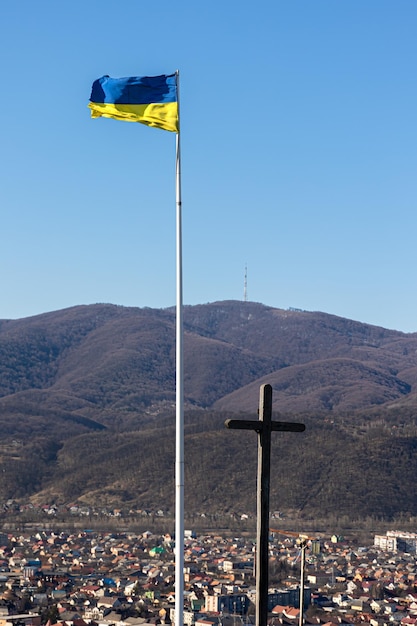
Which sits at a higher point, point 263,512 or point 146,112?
point 146,112

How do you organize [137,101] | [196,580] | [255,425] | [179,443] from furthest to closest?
[196,580] < [137,101] < [179,443] < [255,425]

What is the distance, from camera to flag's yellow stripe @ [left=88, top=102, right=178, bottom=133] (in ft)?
66.7

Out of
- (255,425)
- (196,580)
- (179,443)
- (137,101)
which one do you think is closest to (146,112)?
(137,101)

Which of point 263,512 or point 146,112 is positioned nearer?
point 263,512

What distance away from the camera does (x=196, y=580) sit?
11181 cm

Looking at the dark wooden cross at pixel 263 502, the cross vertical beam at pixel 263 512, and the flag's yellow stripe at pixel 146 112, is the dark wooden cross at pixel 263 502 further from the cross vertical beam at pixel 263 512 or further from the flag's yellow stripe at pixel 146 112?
the flag's yellow stripe at pixel 146 112

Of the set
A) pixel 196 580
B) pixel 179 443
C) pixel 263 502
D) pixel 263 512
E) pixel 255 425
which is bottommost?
pixel 196 580

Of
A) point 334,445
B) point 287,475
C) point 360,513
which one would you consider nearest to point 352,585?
point 360,513

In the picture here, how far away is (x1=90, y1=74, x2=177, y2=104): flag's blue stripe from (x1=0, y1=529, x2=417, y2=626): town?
41.2 metres

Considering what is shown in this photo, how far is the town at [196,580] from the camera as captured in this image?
283 ft

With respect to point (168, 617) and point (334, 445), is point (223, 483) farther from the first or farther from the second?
point (168, 617)

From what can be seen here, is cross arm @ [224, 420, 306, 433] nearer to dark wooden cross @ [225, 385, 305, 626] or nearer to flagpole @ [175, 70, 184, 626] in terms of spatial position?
dark wooden cross @ [225, 385, 305, 626]

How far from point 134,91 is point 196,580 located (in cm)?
9518

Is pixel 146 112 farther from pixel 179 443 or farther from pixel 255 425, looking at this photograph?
pixel 255 425
